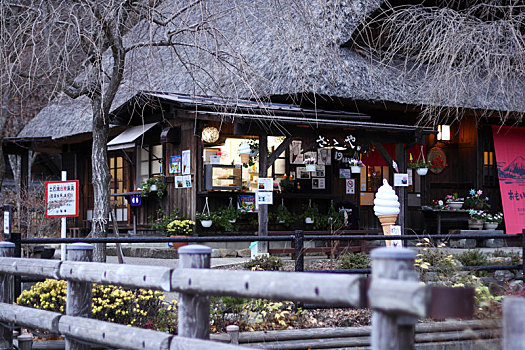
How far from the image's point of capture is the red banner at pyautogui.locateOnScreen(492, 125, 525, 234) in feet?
58.6

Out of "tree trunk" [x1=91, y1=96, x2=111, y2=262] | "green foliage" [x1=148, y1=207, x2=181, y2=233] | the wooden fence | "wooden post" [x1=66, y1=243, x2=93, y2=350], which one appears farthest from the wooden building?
"wooden post" [x1=66, y1=243, x2=93, y2=350]

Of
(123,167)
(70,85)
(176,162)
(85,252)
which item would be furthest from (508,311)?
(123,167)

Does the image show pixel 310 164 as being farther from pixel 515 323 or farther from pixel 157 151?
pixel 515 323

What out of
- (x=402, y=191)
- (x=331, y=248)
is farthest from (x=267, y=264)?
(x=402, y=191)

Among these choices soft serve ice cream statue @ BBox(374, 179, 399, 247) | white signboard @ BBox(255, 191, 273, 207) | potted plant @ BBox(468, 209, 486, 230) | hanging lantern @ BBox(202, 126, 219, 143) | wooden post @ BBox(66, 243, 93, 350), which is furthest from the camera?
potted plant @ BBox(468, 209, 486, 230)

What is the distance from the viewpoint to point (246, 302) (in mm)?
7996

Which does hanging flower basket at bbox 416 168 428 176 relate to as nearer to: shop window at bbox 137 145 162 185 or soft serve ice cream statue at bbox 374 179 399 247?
soft serve ice cream statue at bbox 374 179 399 247

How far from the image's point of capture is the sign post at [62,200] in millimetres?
11324

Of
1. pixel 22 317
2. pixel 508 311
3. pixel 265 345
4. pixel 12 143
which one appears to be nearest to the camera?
pixel 508 311

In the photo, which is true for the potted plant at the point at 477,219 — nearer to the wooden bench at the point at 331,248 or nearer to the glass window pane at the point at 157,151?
the wooden bench at the point at 331,248

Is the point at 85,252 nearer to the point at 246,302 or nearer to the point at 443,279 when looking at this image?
the point at 246,302

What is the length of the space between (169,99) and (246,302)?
7.17 m

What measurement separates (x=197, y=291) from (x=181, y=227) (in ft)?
37.3

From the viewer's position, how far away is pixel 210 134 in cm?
1500
